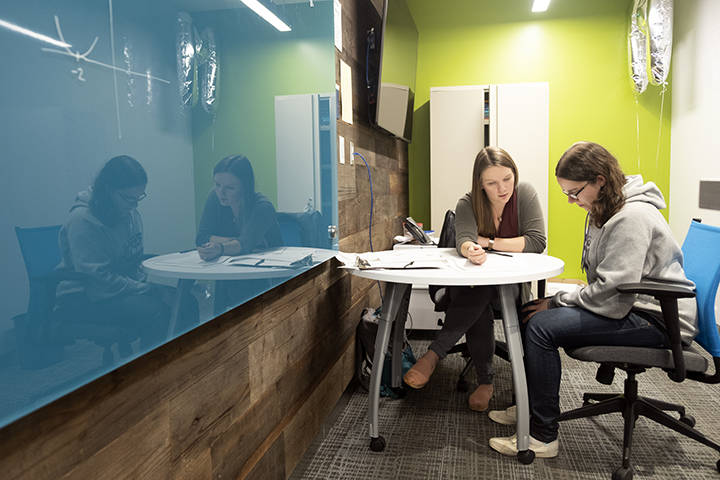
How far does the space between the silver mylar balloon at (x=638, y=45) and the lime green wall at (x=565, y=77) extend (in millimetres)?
247

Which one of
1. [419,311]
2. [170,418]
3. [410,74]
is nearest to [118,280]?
[170,418]

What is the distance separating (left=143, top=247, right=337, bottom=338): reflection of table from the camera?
909 mm

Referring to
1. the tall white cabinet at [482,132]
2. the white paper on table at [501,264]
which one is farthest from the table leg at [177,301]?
the tall white cabinet at [482,132]

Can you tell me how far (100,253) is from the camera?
2.40 ft

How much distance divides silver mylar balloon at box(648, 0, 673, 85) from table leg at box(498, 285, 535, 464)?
9.77ft

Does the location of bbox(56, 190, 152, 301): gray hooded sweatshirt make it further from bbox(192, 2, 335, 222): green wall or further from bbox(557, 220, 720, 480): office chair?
bbox(557, 220, 720, 480): office chair

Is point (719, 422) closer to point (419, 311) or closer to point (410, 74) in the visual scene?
point (419, 311)

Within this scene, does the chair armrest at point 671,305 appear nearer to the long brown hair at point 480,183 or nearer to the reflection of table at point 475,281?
the reflection of table at point 475,281

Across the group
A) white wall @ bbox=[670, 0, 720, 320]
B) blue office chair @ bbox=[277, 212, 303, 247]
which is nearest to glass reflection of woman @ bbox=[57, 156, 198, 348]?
blue office chair @ bbox=[277, 212, 303, 247]

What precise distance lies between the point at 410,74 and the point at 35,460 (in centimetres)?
380

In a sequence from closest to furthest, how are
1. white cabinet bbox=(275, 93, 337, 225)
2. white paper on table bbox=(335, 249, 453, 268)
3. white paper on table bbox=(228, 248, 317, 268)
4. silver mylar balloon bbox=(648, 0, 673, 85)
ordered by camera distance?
1. white paper on table bbox=(228, 248, 317, 268)
2. white cabinet bbox=(275, 93, 337, 225)
3. white paper on table bbox=(335, 249, 453, 268)
4. silver mylar balloon bbox=(648, 0, 673, 85)

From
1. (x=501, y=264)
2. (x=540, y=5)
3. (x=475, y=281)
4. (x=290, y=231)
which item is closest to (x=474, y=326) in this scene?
(x=501, y=264)

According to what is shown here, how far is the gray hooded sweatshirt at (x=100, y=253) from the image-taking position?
675mm

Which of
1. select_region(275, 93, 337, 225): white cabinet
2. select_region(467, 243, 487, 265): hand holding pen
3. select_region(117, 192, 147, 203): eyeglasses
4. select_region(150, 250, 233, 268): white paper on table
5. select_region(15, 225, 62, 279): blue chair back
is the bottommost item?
select_region(467, 243, 487, 265): hand holding pen
